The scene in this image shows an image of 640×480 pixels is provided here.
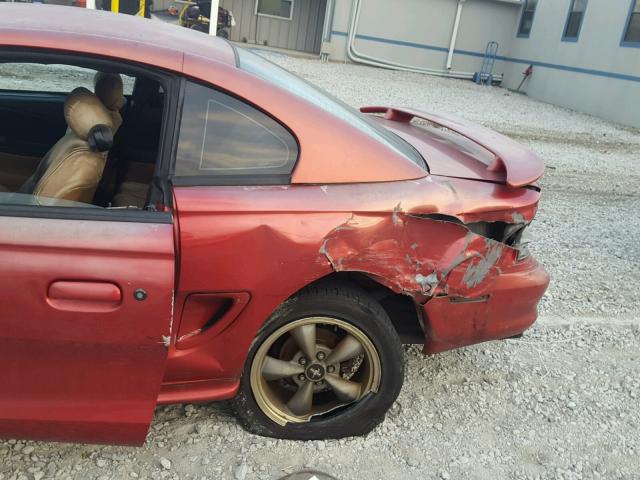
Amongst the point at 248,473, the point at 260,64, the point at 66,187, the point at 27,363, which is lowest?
the point at 248,473

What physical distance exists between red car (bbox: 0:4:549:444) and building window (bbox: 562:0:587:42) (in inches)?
650

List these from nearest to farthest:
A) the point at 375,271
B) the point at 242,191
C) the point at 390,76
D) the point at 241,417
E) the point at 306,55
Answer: the point at 242,191
the point at 375,271
the point at 241,417
the point at 390,76
the point at 306,55

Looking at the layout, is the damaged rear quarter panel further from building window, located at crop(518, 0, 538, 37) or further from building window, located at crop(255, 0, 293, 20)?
building window, located at crop(518, 0, 538, 37)

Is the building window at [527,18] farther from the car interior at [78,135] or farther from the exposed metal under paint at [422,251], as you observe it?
the exposed metal under paint at [422,251]

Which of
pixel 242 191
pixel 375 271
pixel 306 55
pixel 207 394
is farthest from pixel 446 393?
pixel 306 55

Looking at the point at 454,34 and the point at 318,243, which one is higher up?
the point at 454,34

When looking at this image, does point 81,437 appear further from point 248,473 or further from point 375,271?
point 375,271

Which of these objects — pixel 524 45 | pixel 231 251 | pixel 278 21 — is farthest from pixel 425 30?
pixel 231 251

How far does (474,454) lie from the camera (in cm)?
277

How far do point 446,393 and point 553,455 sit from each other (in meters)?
0.61

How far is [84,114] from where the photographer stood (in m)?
2.56

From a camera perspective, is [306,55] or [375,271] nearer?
[375,271]

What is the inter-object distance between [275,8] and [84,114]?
1938 cm

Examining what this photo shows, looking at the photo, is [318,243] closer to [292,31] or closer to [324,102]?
[324,102]
